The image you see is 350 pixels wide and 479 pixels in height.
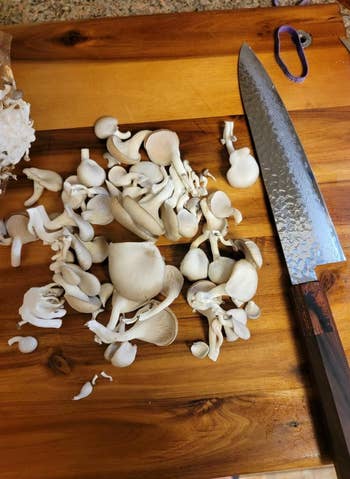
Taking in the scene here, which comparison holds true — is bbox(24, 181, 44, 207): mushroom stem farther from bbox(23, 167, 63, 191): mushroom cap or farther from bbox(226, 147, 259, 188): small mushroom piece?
bbox(226, 147, 259, 188): small mushroom piece

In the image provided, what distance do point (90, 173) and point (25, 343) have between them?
30cm

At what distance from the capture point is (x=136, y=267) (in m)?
0.69

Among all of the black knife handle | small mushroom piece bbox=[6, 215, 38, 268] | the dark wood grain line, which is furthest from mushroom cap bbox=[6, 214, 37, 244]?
the black knife handle

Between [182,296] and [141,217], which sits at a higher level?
[141,217]

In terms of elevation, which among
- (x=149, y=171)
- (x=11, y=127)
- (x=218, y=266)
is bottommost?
(x=218, y=266)

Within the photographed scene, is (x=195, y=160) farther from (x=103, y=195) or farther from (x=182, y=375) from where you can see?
(x=182, y=375)

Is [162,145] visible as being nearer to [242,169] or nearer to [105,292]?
[242,169]

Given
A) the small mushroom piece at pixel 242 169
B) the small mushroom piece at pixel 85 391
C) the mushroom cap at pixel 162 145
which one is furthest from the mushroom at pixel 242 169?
the small mushroom piece at pixel 85 391

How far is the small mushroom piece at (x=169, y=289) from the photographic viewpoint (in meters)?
0.71

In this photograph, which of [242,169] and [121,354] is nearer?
[121,354]

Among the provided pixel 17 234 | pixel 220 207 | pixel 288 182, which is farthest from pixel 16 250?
pixel 288 182

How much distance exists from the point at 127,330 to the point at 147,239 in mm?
147

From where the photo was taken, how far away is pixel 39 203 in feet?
2.64

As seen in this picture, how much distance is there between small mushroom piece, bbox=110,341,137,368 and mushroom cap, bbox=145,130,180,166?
1.06 feet
